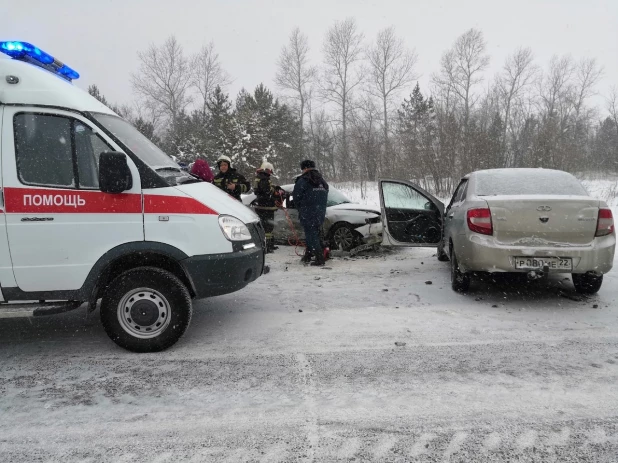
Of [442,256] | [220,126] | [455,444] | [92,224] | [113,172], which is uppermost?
[220,126]

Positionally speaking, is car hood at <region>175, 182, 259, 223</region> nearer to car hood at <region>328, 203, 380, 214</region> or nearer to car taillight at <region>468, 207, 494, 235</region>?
car taillight at <region>468, 207, 494, 235</region>

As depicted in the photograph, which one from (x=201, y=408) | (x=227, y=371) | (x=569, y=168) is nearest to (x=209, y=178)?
(x=227, y=371)

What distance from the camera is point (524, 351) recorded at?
387 centimetres

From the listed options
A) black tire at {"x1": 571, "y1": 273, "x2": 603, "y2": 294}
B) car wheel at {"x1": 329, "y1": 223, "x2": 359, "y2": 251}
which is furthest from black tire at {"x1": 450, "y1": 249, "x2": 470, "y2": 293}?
A: car wheel at {"x1": 329, "y1": 223, "x2": 359, "y2": 251}

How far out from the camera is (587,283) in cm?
554

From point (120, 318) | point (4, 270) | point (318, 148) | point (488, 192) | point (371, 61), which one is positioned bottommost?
point (120, 318)

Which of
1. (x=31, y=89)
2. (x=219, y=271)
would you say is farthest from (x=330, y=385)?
(x=31, y=89)

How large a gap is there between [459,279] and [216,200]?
332cm

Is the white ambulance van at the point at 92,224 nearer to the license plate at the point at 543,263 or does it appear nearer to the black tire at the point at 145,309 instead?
the black tire at the point at 145,309

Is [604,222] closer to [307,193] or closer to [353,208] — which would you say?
[307,193]

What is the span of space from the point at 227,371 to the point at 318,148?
136ft

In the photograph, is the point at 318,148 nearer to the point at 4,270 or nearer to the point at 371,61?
the point at 371,61

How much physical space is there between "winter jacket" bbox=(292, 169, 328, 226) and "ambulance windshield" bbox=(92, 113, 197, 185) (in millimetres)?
3605

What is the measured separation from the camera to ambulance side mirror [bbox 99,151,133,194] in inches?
143
